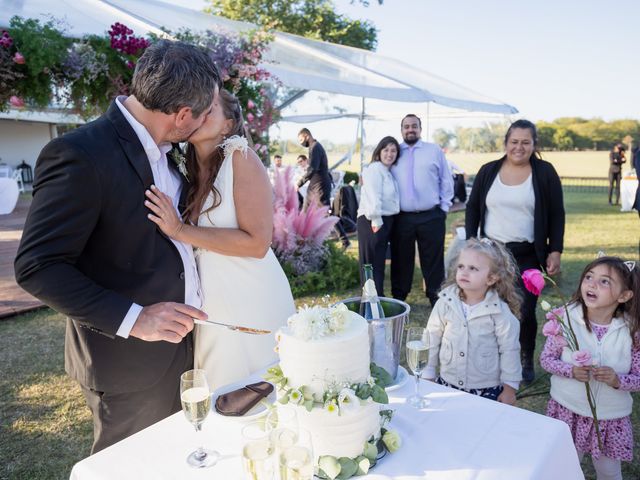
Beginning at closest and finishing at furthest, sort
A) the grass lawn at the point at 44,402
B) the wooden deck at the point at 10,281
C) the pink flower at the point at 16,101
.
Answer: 1. the grass lawn at the point at 44,402
2. the pink flower at the point at 16,101
3. the wooden deck at the point at 10,281

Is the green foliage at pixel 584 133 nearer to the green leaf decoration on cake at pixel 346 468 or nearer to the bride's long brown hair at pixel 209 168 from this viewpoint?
the bride's long brown hair at pixel 209 168

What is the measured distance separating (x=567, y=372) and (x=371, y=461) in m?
1.36

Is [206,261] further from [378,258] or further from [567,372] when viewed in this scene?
[378,258]

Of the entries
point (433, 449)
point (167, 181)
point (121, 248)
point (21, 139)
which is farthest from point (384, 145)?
point (21, 139)

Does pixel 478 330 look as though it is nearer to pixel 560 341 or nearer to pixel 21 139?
pixel 560 341

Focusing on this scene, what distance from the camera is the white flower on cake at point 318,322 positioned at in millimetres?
1143

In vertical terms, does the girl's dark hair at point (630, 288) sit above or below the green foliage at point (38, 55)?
below

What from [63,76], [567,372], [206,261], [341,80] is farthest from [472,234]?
[341,80]

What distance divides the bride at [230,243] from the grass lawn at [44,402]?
138cm

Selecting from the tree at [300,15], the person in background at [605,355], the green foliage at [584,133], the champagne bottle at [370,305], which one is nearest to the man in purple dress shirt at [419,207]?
the person in background at [605,355]

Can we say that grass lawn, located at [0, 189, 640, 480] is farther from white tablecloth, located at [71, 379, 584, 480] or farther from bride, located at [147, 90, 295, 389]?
white tablecloth, located at [71, 379, 584, 480]

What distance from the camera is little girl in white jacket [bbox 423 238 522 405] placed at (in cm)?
229

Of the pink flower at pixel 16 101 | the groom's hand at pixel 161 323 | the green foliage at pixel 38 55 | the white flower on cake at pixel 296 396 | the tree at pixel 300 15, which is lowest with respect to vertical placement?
the white flower on cake at pixel 296 396

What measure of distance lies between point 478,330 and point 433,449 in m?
1.12
